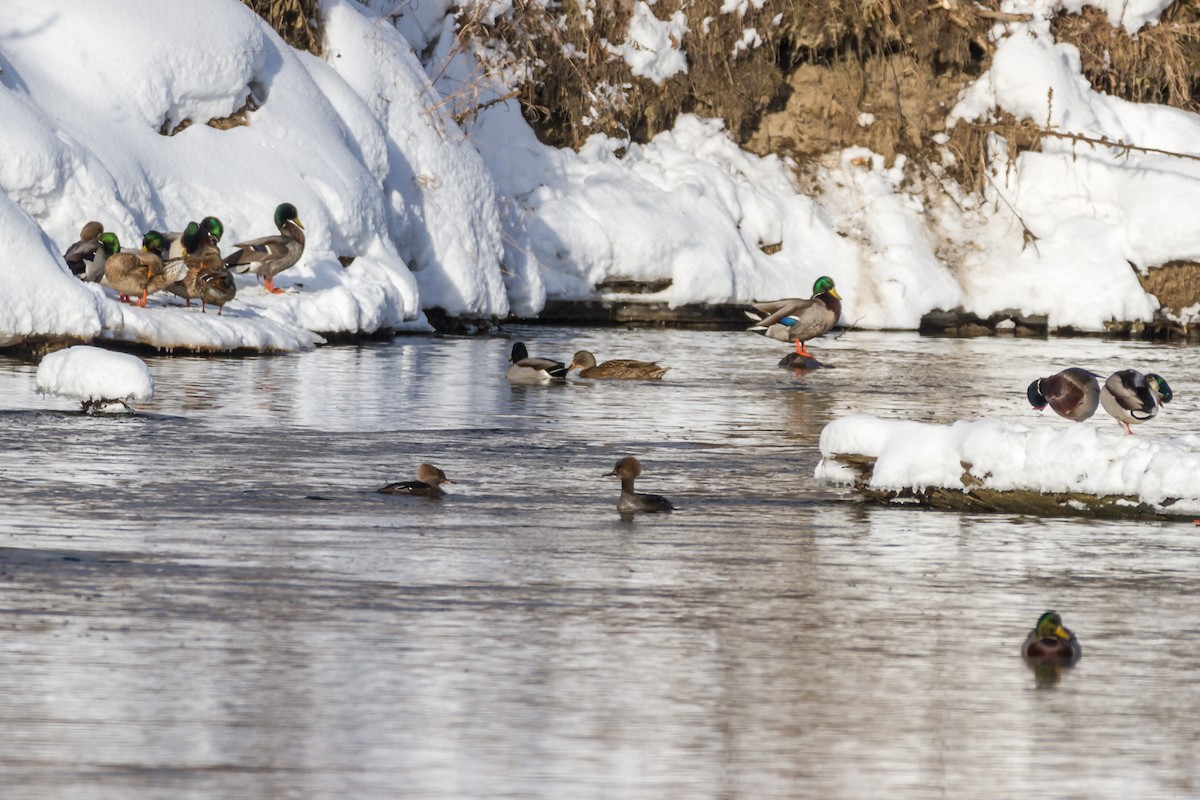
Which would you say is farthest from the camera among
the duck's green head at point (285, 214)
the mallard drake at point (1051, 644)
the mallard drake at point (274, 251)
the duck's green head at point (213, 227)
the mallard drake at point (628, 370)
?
the duck's green head at point (285, 214)

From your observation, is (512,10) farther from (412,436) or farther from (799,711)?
(799,711)

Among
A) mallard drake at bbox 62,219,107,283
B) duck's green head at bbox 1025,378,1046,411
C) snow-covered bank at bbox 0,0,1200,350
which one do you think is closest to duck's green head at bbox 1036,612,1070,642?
duck's green head at bbox 1025,378,1046,411

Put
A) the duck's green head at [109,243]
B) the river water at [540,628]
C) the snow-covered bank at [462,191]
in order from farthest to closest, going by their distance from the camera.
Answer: the snow-covered bank at [462,191], the duck's green head at [109,243], the river water at [540,628]

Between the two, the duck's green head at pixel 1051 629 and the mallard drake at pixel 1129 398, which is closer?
the duck's green head at pixel 1051 629

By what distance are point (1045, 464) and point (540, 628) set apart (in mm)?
4071

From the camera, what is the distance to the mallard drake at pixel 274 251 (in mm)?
21391

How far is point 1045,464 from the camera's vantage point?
34.2ft

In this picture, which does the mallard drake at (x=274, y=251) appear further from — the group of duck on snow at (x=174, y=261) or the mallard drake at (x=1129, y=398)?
the mallard drake at (x=1129, y=398)

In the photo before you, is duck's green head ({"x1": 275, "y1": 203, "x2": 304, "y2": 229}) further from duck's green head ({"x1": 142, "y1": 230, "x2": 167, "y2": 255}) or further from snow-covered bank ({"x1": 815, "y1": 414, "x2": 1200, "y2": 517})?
snow-covered bank ({"x1": 815, "y1": 414, "x2": 1200, "y2": 517})

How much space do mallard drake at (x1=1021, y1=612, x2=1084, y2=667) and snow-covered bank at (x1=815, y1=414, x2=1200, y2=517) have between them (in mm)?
3573

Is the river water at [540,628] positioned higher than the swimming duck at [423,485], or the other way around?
the swimming duck at [423,485]

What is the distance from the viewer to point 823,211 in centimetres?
3356

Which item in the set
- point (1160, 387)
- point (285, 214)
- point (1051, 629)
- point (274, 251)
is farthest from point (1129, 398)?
point (285, 214)

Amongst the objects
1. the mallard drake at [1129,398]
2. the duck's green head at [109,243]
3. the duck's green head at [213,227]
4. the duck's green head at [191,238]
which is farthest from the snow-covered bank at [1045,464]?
the duck's green head at [213,227]
